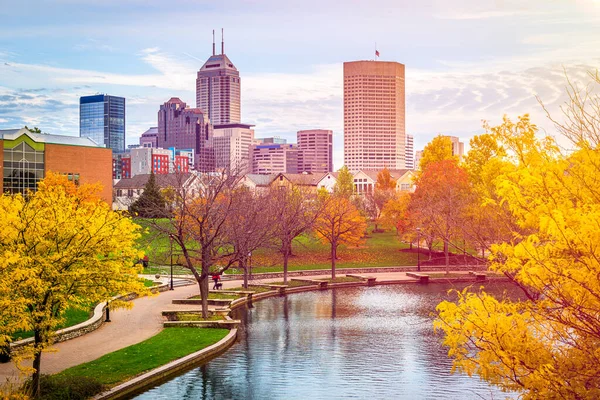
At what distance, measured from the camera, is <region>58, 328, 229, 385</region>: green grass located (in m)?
25.3

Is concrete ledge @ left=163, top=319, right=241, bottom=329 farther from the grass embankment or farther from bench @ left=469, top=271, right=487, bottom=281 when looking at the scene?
bench @ left=469, top=271, right=487, bottom=281

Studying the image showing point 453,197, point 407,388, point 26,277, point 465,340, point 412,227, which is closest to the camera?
point 465,340

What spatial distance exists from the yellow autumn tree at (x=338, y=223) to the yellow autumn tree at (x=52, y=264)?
37.7 meters

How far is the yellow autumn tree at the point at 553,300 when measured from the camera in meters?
13.2

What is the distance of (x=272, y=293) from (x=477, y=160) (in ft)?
83.9

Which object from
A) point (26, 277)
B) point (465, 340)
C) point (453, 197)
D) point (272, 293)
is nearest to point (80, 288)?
point (26, 277)

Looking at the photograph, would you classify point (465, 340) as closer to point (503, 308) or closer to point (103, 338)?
point (503, 308)

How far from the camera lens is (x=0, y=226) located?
22.2 m

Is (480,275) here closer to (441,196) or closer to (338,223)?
(441,196)

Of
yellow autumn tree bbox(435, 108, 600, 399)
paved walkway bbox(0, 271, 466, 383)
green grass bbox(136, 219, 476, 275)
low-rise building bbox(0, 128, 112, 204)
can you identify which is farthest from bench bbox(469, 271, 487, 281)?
low-rise building bbox(0, 128, 112, 204)

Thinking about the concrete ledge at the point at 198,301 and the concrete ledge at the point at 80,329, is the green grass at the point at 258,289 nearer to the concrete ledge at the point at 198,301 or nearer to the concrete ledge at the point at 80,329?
the concrete ledge at the point at 198,301

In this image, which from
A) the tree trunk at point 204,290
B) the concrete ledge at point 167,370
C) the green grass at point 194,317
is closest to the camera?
the concrete ledge at point 167,370

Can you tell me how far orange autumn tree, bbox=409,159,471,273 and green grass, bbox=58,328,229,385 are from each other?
29.3 meters

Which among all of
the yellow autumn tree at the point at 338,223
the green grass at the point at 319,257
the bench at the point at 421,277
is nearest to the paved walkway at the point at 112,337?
the green grass at the point at 319,257
